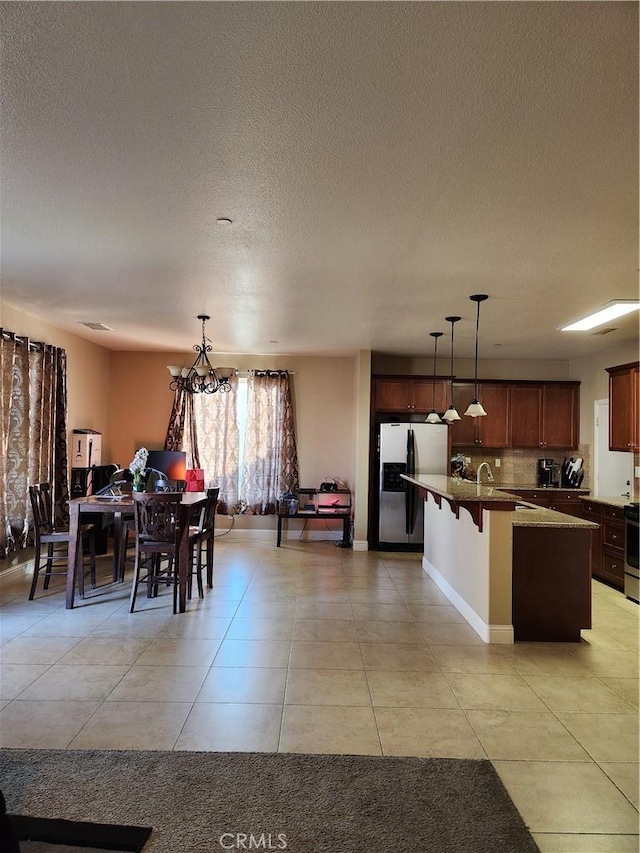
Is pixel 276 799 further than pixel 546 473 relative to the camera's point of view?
No

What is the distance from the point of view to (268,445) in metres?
7.79

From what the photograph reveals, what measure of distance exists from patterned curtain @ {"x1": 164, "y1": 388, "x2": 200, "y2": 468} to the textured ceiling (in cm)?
345

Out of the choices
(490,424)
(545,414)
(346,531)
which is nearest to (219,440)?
(346,531)

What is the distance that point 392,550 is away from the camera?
7.12m

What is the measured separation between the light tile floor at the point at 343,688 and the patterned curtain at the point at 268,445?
2.88 metres

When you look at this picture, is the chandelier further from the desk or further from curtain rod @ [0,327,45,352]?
the desk

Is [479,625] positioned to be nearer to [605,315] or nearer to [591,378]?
[605,315]

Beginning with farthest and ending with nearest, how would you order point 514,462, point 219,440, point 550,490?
1. point 219,440
2. point 514,462
3. point 550,490

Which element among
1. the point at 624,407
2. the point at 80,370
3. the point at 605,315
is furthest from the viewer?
the point at 80,370

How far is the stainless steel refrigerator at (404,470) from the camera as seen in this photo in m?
7.04

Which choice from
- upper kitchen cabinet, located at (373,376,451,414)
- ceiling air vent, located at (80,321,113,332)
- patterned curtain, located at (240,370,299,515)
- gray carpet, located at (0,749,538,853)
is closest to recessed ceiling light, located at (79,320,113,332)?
ceiling air vent, located at (80,321,113,332)

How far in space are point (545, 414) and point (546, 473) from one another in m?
0.81

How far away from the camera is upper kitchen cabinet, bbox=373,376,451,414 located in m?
7.30

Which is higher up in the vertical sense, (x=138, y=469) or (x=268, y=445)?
(x=268, y=445)
